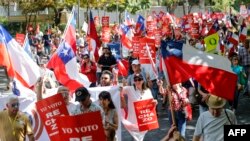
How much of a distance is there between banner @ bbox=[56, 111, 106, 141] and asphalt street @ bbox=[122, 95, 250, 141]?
4869 millimetres

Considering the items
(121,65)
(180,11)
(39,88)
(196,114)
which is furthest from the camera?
(180,11)

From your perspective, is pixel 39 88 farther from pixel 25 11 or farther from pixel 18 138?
pixel 25 11

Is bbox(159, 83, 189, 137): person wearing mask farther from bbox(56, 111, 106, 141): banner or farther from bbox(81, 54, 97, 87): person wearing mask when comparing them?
bbox(81, 54, 97, 87): person wearing mask

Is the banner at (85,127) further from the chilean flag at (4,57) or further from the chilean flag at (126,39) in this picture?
the chilean flag at (126,39)

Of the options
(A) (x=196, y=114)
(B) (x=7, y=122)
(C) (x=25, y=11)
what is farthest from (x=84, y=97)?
(C) (x=25, y=11)

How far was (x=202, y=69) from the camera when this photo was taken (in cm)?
728

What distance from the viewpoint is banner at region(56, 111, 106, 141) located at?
6141mm

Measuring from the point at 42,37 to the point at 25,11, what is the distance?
19358 mm

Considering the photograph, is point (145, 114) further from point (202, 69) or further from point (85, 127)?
point (85, 127)

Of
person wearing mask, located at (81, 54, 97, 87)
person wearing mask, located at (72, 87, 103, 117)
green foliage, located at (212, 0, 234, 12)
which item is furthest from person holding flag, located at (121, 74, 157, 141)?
green foliage, located at (212, 0, 234, 12)

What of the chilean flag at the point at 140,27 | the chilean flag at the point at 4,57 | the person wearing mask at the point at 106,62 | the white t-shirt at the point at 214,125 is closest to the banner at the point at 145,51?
the person wearing mask at the point at 106,62

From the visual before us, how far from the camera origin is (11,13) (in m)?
Result: 65.9

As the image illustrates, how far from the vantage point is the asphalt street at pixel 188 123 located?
11203 millimetres

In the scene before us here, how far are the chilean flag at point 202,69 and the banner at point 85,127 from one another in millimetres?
Answer: 1511
